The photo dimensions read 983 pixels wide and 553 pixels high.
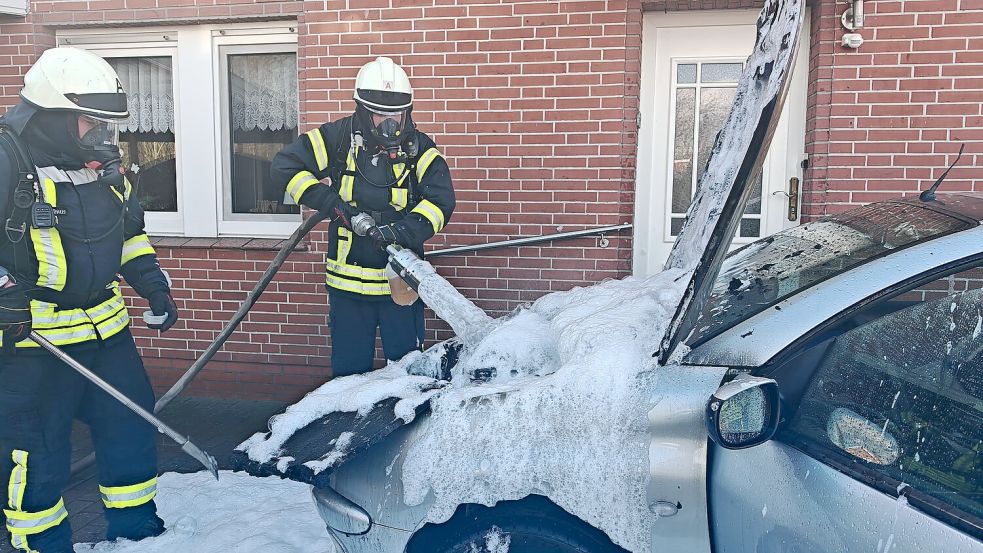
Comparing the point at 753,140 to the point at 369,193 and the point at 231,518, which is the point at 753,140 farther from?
the point at 231,518

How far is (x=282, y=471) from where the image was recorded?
7.17 feet

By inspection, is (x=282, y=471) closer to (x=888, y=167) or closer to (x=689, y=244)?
(x=689, y=244)

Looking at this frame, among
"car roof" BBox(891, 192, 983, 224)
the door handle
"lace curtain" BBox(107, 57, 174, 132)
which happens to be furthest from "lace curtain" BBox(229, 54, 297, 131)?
"car roof" BBox(891, 192, 983, 224)

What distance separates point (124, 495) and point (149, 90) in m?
3.51

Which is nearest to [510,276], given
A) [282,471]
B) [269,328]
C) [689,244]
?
[269,328]

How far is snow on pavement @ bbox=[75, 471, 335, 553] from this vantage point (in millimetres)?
3436

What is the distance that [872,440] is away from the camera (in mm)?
1769

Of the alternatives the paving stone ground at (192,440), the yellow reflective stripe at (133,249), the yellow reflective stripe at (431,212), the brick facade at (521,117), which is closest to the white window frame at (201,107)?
the brick facade at (521,117)

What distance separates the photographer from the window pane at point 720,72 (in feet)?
16.7

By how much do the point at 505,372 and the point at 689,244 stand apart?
107cm

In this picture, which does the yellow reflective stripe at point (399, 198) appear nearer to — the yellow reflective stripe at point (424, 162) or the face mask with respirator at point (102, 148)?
the yellow reflective stripe at point (424, 162)

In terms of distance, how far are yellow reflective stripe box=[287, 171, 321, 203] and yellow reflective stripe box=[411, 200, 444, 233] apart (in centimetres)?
55

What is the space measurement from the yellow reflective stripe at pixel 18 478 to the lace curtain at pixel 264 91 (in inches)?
126

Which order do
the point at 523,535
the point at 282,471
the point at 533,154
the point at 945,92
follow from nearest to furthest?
the point at 523,535 < the point at 282,471 < the point at 945,92 < the point at 533,154
